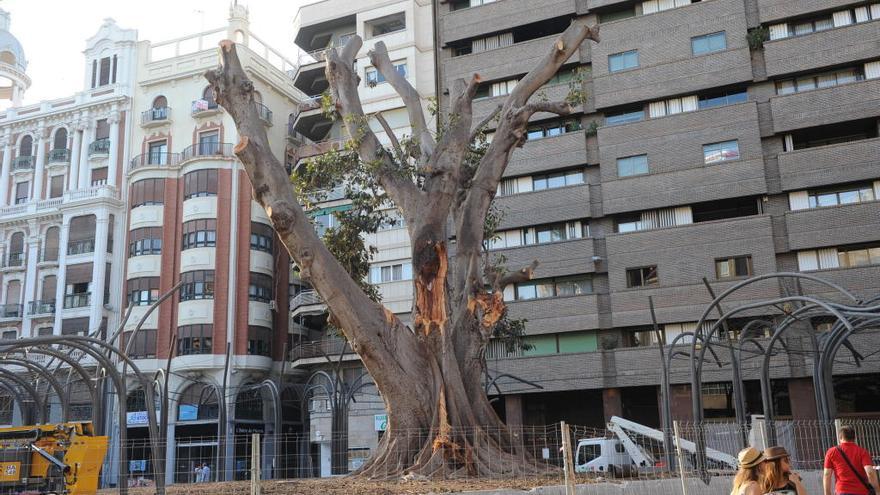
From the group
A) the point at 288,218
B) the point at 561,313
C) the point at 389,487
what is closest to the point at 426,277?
the point at 288,218

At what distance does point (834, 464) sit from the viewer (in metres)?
8.68

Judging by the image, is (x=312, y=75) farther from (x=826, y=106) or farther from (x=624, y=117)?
(x=826, y=106)

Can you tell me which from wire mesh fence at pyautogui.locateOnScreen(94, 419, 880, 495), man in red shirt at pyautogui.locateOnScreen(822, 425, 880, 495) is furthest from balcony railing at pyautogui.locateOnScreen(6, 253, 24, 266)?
man in red shirt at pyautogui.locateOnScreen(822, 425, 880, 495)

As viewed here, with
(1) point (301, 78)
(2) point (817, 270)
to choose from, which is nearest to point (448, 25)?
(1) point (301, 78)

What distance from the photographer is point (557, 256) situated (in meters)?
37.7

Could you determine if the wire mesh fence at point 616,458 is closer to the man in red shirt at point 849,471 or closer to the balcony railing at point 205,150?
the man in red shirt at point 849,471

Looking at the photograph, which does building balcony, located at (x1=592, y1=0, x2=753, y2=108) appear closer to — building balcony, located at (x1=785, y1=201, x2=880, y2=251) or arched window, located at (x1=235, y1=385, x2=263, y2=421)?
building balcony, located at (x1=785, y1=201, x2=880, y2=251)

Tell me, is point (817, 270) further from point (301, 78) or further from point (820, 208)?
point (301, 78)

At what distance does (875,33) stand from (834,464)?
3077 cm

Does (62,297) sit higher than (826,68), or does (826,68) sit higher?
(826,68)

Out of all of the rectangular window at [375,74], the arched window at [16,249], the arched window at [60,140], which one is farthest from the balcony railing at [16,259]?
the rectangular window at [375,74]

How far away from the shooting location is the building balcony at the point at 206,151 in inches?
1783

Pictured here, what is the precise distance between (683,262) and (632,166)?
196 inches

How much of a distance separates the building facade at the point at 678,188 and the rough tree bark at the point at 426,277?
46.1 ft
